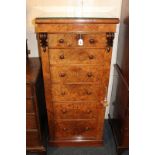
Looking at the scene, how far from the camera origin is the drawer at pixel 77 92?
5.12ft

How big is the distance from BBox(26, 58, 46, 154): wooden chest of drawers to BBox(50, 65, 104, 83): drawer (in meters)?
0.16

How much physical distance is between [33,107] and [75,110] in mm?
403

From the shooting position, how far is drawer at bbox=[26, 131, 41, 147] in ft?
5.33

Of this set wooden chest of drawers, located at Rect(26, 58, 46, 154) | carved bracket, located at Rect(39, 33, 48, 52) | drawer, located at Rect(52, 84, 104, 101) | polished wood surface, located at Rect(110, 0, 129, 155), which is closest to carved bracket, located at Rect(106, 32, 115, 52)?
polished wood surface, located at Rect(110, 0, 129, 155)

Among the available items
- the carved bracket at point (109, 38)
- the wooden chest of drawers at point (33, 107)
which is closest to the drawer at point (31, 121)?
the wooden chest of drawers at point (33, 107)

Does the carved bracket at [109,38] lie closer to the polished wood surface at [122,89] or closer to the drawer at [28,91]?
the polished wood surface at [122,89]

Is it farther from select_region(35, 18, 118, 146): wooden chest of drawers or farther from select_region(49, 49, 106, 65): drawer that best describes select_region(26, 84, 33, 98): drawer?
select_region(49, 49, 106, 65): drawer

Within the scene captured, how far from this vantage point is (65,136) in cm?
182

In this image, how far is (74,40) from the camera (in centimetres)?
138

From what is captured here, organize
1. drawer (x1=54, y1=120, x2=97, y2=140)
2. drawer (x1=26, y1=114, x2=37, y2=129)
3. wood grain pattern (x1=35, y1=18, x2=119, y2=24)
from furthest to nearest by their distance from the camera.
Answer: drawer (x1=54, y1=120, x2=97, y2=140)
drawer (x1=26, y1=114, x2=37, y2=129)
wood grain pattern (x1=35, y1=18, x2=119, y2=24)

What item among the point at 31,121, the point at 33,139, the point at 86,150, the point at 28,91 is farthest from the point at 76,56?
the point at 86,150

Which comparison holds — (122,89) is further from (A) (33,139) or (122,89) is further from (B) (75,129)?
(A) (33,139)
